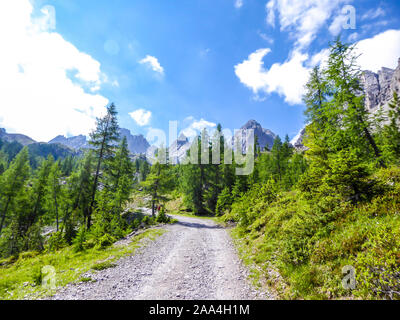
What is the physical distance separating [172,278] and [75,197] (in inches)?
977

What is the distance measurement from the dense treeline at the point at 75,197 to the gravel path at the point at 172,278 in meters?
7.49

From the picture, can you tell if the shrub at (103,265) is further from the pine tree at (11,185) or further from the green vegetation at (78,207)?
the pine tree at (11,185)

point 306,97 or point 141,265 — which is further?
point 306,97

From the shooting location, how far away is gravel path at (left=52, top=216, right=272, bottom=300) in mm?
6219

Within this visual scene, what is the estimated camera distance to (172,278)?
25.0ft

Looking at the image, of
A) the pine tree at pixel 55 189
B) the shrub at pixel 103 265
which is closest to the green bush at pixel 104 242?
the shrub at pixel 103 265

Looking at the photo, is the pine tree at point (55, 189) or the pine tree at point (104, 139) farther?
the pine tree at point (55, 189)

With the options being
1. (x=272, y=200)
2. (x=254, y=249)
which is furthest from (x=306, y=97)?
(x=254, y=249)

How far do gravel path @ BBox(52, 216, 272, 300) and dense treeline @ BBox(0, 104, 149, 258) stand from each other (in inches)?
295

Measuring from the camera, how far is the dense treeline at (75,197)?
61.7 feet
